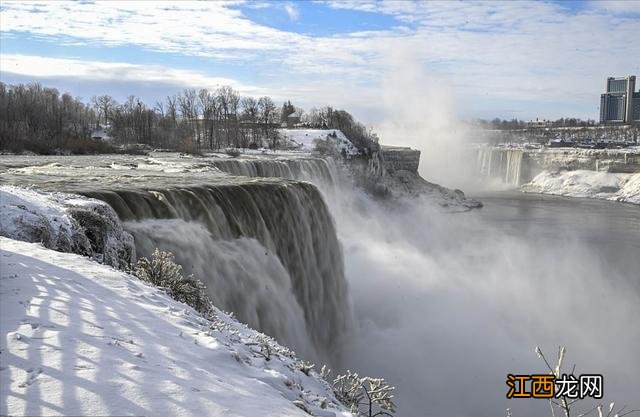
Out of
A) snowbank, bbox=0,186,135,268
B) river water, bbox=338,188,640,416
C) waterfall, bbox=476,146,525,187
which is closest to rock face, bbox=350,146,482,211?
river water, bbox=338,188,640,416

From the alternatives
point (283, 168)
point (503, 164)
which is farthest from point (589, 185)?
point (283, 168)

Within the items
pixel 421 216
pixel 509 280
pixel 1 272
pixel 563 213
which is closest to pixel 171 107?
pixel 421 216

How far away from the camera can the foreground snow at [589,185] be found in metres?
69.7

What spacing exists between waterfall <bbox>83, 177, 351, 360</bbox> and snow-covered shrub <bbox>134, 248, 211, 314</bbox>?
2.46 meters

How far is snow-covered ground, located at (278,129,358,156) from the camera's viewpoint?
191 feet

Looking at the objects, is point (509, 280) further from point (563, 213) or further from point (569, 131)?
point (569, 131)

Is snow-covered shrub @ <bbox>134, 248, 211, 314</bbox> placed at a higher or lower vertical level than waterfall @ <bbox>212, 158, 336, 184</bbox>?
lower

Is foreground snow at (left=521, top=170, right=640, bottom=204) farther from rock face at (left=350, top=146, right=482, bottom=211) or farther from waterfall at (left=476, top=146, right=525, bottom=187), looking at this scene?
rock face at (left=350, top=146, right=482, bottom=211)

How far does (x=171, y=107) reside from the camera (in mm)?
88125

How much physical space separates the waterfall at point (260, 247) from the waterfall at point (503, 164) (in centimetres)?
7824

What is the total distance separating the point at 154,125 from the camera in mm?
79688

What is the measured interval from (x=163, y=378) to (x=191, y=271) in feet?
21.3

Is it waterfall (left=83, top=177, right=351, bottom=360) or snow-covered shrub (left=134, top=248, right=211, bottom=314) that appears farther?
waterfall (left=83, top=177, right=351, bottom=360)

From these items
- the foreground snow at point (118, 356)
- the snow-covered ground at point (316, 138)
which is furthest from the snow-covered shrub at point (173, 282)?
the snow-covered ground at point (316, 138)
